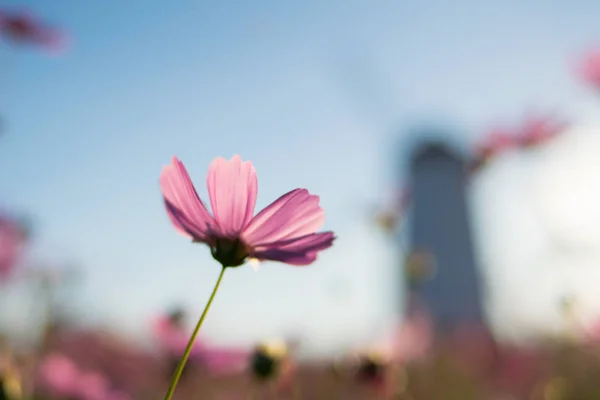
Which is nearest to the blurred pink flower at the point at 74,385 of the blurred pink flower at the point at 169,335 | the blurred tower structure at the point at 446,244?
the blurred pink flower at the point at 169,335

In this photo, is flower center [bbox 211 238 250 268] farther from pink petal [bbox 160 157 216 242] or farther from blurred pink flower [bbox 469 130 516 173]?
blurred pink flower [bbox 469 130 516 173]

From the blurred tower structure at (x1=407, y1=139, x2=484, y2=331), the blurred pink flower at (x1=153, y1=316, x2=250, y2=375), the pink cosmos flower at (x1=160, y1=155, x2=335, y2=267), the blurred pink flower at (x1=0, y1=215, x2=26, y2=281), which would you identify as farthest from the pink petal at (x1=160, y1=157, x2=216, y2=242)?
the blurred tower structure at (x1=407, y1=139, x2=484, y2=331)

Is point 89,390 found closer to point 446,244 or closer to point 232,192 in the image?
point 232,192

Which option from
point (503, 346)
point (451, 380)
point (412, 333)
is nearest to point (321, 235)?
point (412, 333)

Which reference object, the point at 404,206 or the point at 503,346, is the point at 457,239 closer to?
the point at 503,346

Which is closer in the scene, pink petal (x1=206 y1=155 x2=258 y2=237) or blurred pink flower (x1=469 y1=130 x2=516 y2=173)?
pink petal (x1=206 y1=155 x2=258 y2=237)

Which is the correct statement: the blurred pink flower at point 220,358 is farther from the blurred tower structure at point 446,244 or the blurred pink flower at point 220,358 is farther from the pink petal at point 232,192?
the blurred tower structure at point 446,244
